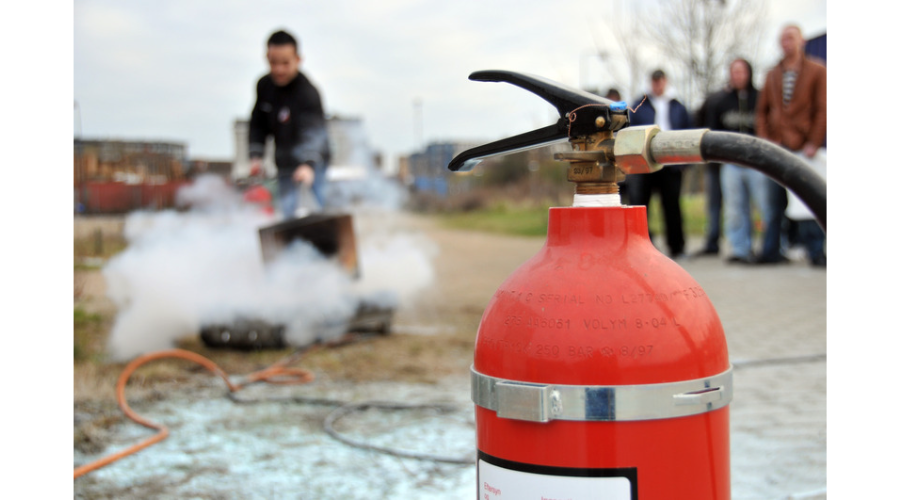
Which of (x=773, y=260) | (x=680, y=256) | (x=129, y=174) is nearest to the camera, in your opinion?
(x=773, y=260)

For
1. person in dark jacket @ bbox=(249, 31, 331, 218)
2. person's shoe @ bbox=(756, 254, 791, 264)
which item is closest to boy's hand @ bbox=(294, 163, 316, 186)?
person in dark jacket @ bbox=(249, 31, 331, 218)

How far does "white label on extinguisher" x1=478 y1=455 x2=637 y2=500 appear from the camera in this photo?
43.9 inches

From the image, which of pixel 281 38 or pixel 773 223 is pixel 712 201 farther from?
pixel 281 38

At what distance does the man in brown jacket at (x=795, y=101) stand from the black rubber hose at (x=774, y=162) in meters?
5.47

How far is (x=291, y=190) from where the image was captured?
5.20m

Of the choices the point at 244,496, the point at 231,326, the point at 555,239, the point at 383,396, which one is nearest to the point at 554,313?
the point at 555,239

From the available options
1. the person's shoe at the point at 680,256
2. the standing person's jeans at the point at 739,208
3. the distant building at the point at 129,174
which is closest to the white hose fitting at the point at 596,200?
the distant building at the point at 129,174

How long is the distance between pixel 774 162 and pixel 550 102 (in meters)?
0.36

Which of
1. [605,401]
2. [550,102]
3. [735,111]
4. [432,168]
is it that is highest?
[432,168]

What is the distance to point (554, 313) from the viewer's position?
1.15m

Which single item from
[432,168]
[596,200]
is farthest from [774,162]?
[432,168]

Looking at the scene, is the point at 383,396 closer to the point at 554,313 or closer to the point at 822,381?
the point at 822,381

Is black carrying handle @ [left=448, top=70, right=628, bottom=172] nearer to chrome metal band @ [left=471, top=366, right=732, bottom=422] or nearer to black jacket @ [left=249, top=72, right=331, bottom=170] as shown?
chrome metal band @ [left=471, top=366, right=732, bottom=422]
